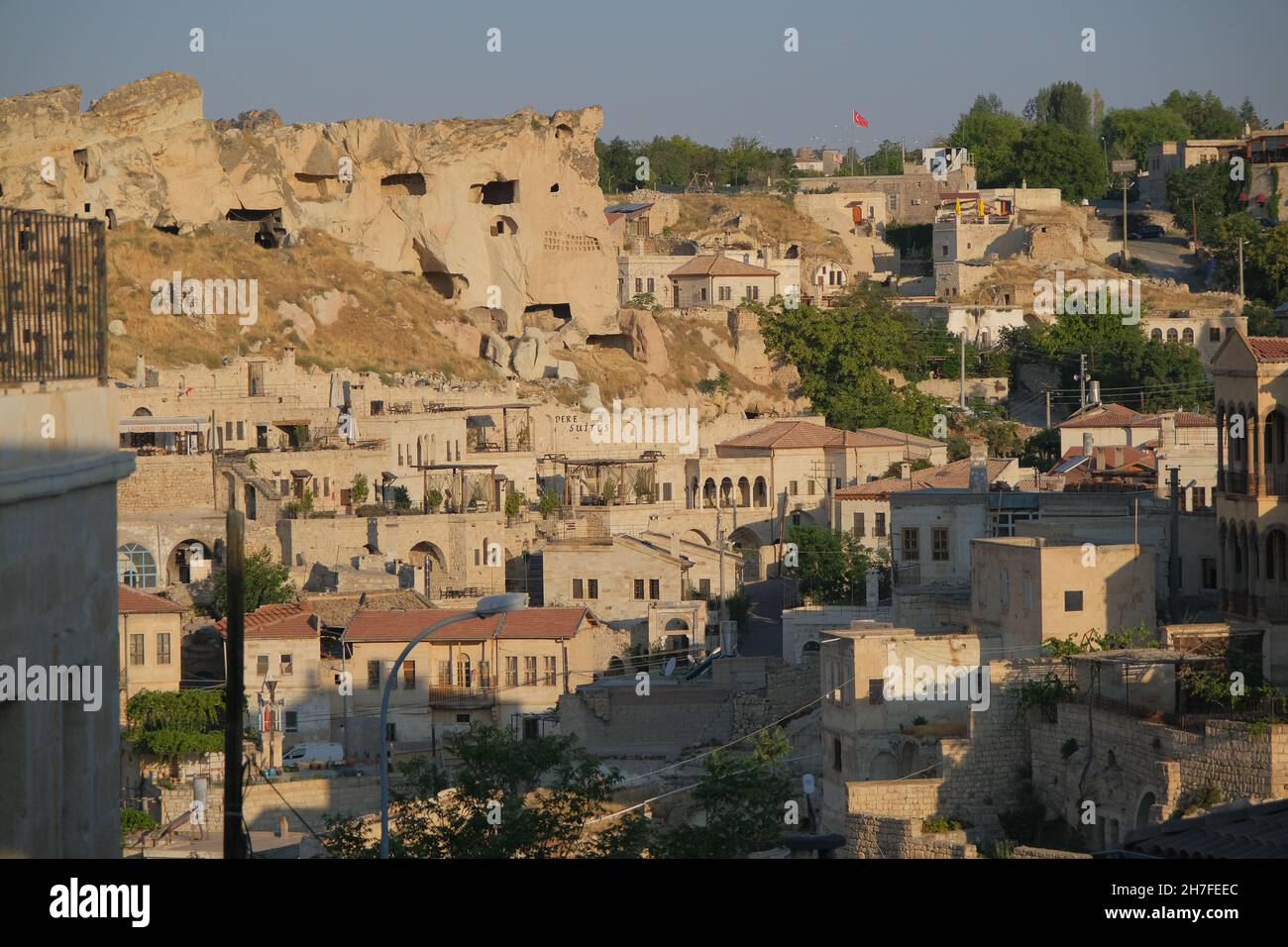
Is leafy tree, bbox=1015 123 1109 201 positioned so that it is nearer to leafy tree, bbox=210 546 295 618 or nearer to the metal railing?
leafy tree, bbox=210 546 295 618

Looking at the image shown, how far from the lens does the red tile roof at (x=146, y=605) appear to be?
1575 inches

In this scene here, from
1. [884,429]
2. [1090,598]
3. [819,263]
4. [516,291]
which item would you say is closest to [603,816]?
[1090,598]

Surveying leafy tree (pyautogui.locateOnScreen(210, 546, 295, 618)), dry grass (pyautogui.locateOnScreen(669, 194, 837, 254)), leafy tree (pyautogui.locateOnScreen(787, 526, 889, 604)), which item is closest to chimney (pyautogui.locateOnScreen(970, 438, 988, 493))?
leafy tree (pyautogui.locateOnScreen(787, 526, 889, 604))

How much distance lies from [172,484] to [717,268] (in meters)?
42.4

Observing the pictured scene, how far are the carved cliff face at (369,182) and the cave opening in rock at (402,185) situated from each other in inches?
2.0

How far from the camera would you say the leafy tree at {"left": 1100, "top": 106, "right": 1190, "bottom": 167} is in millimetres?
130125

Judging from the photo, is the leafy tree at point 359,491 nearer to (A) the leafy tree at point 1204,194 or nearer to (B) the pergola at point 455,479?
(B) the pergola at point 455,479

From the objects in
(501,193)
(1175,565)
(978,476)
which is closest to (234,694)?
(1175,565)

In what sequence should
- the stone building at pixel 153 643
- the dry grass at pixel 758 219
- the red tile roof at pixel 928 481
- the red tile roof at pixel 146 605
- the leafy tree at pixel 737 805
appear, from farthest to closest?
the dry grass at pixel 758 219
the red tile roof at pixel 928 481
the red tile roof at pixel 146 605
the stone building at pixel 153 643
the leafy tree at pixel 737 805

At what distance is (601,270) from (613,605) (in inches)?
1420

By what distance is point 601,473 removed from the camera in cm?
5906

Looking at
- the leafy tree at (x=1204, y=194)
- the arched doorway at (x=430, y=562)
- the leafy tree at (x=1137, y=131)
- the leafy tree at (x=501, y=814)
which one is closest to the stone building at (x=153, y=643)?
the arched doorway at (x=430, y=562)

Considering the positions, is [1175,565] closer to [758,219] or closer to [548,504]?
[548,504]

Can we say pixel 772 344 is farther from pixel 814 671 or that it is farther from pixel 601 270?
pixel 814 671
